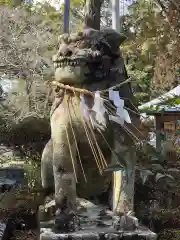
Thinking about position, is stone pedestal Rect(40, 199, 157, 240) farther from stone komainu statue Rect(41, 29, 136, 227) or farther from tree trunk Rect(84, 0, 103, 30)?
tree trunk Rect(84, 0, 103, 30)

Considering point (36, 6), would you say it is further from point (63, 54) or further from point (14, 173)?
point (63, 54)

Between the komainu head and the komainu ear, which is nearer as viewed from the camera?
the komainu head

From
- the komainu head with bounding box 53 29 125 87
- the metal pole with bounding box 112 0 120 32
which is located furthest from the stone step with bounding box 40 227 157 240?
the metal pole with bounding box 112 0 120 32

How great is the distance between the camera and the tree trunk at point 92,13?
3.67m

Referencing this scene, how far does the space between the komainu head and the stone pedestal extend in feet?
3.60

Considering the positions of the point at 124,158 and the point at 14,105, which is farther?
the point at 14,105

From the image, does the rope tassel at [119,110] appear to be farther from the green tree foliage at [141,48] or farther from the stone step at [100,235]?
the green tree foliage at [141,48]

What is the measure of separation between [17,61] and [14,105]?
3757 millimetres

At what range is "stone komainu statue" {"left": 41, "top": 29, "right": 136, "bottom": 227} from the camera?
11.4 feet

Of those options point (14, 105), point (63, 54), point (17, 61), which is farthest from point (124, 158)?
point (17, 61)

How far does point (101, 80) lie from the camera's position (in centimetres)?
359

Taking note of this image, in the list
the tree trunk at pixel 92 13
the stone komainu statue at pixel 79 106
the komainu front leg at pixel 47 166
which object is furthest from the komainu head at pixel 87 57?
A: the komainu front leg at pixel 47 166

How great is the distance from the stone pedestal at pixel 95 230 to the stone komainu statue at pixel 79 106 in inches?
7.4

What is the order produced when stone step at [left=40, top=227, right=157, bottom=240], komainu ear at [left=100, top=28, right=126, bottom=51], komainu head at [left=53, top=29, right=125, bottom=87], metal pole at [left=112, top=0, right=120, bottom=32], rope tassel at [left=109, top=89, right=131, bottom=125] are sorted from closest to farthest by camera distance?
stone step at [left=40, top=227, right=157, bottom=240]
rope tassel at [left=109, top=89, right=131, bottom=125]
komainu head at [left=53, top=29, right=125, bottom=87]
komainu ear at [left=100, top=28, right=126, bottom=51]
metal pole at [left=112, top=0, right=120, bottom=32]
